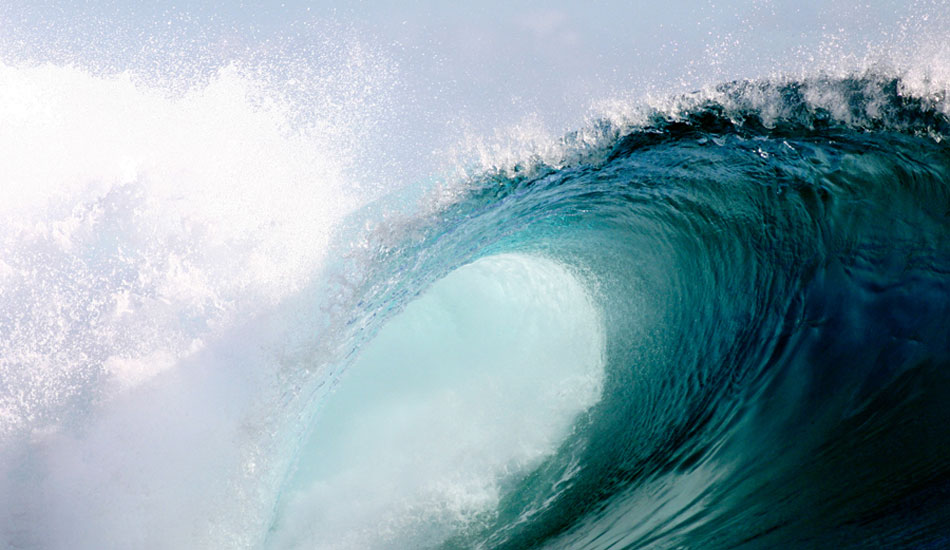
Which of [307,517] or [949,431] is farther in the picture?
[307,517]

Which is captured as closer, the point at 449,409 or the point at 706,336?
the point at 706,336

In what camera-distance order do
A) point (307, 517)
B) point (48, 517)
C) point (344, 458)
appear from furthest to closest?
point (344, 458)
point (307, 517)
point (48, 517)

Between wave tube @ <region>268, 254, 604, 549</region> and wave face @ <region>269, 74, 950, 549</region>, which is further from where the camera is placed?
wave tube @ <region>268, 254, 604, 549</region>

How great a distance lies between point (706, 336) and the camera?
14.8 ft

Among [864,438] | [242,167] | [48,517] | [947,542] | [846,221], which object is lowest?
[947,542]

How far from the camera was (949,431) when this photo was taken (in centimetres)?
348

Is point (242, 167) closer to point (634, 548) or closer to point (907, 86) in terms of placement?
point (634, 548)

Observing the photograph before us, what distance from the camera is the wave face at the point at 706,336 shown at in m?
3.50

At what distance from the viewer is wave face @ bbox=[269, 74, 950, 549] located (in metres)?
3.50

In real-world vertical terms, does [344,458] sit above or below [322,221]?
below

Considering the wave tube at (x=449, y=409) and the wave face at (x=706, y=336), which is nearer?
the wave face at (x=706, y=336)

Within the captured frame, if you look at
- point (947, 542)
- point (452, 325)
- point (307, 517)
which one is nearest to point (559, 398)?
point (452, 325)

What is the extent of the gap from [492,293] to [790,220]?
2.83 metres

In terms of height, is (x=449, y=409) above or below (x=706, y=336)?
above
